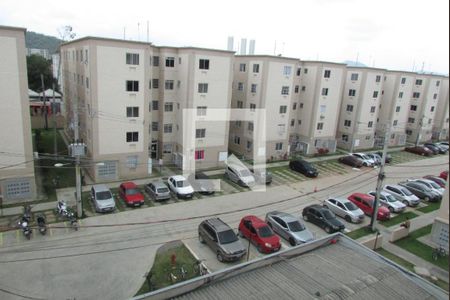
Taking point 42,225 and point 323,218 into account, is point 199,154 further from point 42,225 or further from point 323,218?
point 42,225

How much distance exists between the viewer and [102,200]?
915 inches

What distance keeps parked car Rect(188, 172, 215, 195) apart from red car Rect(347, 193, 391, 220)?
38.7 ft

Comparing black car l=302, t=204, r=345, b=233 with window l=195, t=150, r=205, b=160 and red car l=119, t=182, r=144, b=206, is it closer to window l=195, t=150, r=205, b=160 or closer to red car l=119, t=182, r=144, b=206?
red car l=119, t=182, r=144, b=206

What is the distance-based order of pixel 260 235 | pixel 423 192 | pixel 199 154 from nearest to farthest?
pixel 260 235, pixel 423 192, pixel 199 154

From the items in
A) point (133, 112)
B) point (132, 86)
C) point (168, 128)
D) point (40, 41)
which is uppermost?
point (40, 41)

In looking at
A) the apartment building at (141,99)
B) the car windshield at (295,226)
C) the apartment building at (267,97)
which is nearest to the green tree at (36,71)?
the apartment building at (141,99)

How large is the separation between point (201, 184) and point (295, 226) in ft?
33.0

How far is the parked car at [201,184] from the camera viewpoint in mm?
27547

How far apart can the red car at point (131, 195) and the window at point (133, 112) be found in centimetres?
657

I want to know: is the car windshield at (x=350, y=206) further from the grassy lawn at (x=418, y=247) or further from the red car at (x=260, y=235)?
the red car at (x=260, y=235)

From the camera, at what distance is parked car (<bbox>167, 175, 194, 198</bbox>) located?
86.1ft

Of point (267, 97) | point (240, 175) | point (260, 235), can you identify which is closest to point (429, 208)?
point (240, 175)

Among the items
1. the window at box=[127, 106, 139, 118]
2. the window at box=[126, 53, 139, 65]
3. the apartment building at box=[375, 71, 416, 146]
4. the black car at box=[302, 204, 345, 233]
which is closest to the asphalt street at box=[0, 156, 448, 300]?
the black car at box=[302, 204, 345, 233]

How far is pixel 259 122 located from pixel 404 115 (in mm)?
29369
